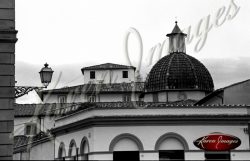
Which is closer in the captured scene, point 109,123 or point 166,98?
point 109,123

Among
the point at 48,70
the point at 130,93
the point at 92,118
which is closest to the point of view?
the point at 48,70

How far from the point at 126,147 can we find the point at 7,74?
8.76 meters

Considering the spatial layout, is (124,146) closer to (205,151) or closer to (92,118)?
(92,118)

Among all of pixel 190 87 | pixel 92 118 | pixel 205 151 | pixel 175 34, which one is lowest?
pixel 205 151

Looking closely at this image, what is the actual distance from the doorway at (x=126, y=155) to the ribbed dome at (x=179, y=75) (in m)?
20.1

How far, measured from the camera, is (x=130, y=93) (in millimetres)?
66562

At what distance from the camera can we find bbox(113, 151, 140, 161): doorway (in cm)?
2341

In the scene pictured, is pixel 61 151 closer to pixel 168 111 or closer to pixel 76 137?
pixel 76 137

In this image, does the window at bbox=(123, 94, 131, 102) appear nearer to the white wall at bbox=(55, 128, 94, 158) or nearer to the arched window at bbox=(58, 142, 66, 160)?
the white wall at bbox=(55, 128, 94, 158)

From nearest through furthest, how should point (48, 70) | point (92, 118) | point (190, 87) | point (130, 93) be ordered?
1. point (48, 70)
2. point (92, 118)
3. point (190, 87)
4. point (130, 93)

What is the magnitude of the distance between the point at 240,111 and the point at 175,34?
86.6 feet

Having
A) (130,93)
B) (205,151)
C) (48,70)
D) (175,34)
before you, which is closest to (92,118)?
(205,151)

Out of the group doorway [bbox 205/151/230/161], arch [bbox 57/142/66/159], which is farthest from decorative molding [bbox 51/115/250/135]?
arch [bbox 57/142/66/159]

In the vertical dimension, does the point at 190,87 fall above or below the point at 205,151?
above
